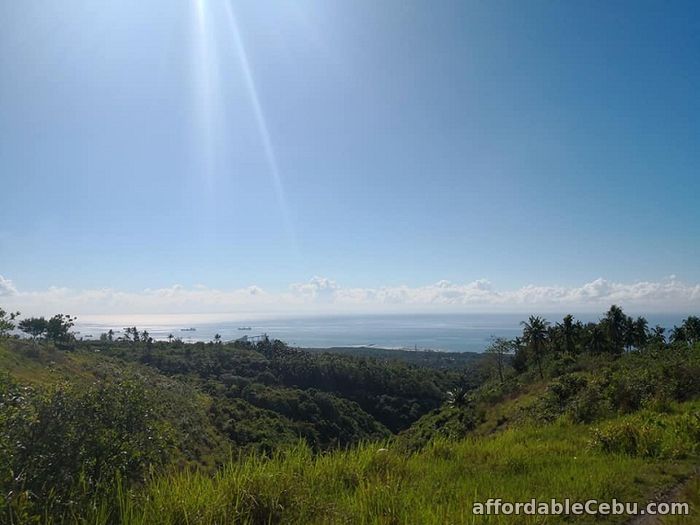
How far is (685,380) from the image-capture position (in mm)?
14461

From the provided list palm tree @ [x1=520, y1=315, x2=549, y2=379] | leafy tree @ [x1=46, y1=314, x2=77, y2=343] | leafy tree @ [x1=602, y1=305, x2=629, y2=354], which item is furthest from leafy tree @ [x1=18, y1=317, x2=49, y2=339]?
leafy tree @ [x1=602, y1=305, x2=629, y2=354]

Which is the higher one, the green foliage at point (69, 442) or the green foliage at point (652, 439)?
the green foliage at point (69, 442)

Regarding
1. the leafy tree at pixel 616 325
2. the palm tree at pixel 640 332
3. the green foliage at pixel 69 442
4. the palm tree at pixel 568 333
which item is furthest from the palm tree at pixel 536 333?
the green foliage at pixel 69 442

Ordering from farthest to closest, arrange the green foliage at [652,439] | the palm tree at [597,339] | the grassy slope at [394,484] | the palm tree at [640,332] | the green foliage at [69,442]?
the palm tree at [640,332], the palm tree at [597,339], the green foliage at [652,439], the grassy slope at [394,484], the green foliage at [69,442]

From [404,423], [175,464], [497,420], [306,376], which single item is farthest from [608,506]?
[306,376]

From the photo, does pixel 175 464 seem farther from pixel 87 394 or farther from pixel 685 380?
pixel 685 380

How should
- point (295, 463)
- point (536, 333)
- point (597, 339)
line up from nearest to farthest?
point (295, 463) → point (536, 333) → point (597, 339)

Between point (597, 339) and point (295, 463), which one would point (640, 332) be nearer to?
point (597, 339)

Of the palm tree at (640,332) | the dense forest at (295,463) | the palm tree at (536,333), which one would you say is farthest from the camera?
the palm tree at (640,332)

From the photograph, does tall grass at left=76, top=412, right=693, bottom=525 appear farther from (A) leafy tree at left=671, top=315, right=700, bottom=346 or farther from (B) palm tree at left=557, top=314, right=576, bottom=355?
(A) leafy tree at left=671, top=315, right=700, bottom=346

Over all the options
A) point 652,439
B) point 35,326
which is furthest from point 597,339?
point 35,326

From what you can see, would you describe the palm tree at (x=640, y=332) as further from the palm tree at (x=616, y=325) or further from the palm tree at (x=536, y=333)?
the palm tree at (x=536, y=333)

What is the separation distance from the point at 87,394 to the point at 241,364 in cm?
8973

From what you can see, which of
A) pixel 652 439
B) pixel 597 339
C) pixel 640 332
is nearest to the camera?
pixel 652 439
